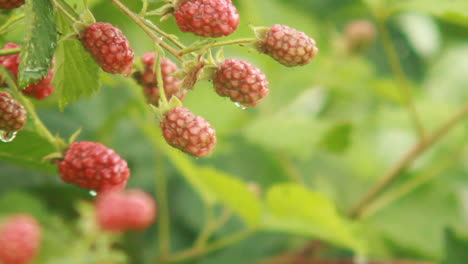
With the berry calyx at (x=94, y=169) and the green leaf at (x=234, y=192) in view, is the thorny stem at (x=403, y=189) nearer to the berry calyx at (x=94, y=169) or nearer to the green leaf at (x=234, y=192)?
the green leaf at (x=234, y=192)

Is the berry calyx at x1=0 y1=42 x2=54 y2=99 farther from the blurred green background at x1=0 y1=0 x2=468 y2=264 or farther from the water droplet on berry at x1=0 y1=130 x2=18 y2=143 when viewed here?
the blurred green background at x1=0 y1=0 x2=468 y2=264

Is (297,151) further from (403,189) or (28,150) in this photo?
(28,150)

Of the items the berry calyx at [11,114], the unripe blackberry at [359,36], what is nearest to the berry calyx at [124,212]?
the berry calyx at [11,114]

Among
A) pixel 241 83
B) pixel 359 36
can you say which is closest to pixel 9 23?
pixel 241 83

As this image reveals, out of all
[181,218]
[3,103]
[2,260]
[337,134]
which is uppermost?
[3,103]

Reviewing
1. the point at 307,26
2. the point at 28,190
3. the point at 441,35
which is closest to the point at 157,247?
the point at 28,190

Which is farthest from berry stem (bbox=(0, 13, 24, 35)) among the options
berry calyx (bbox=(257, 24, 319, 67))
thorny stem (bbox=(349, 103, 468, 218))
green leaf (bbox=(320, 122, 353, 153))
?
thorny stem (bbox=(349, 103, 468, 218))

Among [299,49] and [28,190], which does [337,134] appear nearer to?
[28,190]
